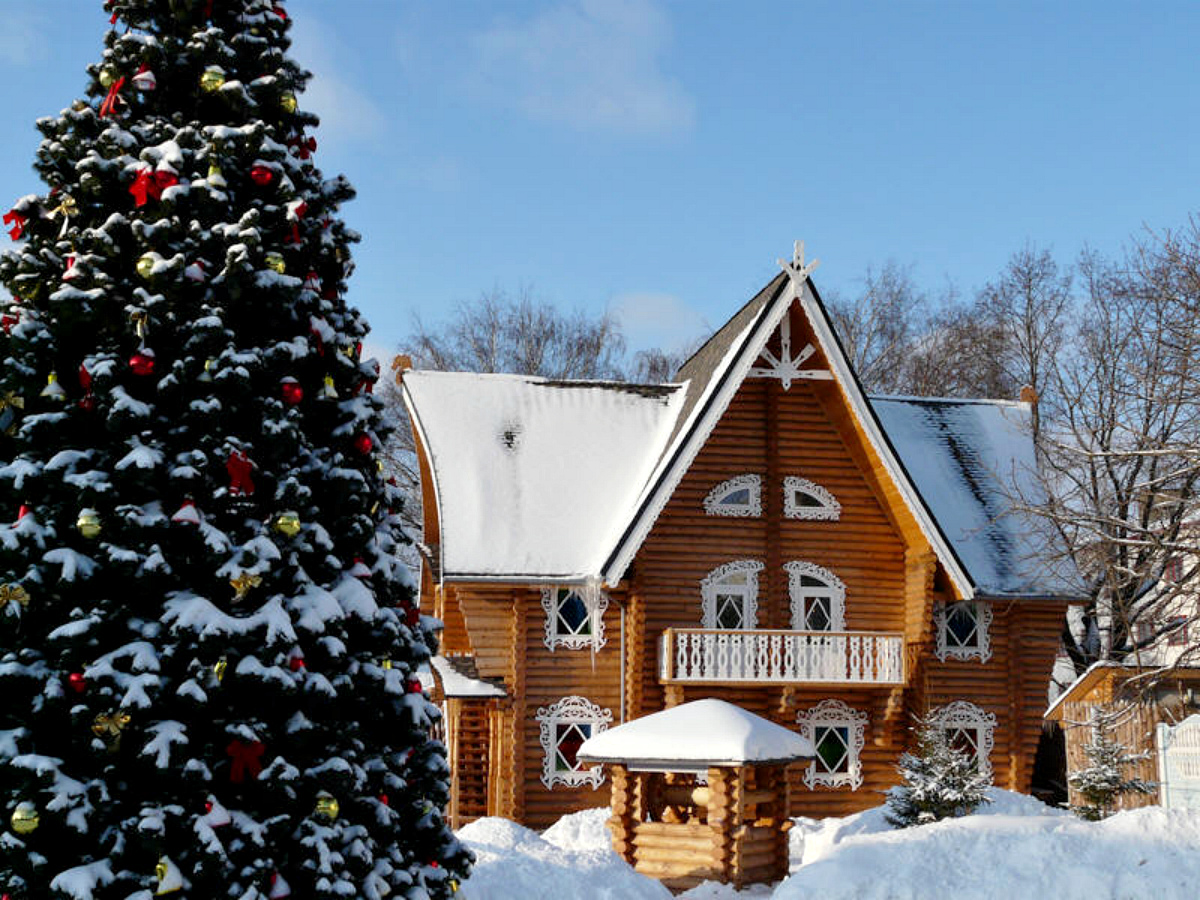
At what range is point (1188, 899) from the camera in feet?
42.5

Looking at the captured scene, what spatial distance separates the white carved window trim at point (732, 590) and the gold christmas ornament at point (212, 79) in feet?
50.8

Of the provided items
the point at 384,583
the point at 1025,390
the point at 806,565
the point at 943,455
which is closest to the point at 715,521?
the point at 806,565

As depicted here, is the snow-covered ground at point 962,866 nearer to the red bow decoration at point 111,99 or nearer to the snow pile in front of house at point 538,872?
the snow pile in front of house at point 538,872

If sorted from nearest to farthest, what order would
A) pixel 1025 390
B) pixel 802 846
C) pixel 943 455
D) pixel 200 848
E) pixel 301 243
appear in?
1. pixel 200 848
2. pixel 301 243
3. pixel 802 846
4. pixel 943 455
5. pixel 1025 390

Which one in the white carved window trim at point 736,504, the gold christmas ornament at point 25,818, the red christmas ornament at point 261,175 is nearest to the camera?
the gold christmas ornament at point 25,818

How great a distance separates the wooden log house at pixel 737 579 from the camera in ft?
74.5

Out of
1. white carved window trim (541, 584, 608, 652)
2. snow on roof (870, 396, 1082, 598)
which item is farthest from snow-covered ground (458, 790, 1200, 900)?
snow on roof (870, 396, 1082, 598)

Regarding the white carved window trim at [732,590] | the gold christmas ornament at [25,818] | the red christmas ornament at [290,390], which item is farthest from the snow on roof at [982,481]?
the gold christmas ornament at [25,818]

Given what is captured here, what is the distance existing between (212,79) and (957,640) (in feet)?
61.9

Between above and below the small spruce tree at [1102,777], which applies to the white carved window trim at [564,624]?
above

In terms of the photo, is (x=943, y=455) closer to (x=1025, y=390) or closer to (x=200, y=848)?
(x=1025, y=390)

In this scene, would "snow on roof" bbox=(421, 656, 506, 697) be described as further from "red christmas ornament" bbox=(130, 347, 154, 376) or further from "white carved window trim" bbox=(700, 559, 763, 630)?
"red christmas ornament" bbox=(130, 347, 154, 376)

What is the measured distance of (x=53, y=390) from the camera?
9.19 meters

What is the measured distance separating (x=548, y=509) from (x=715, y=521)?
3.13 metres
